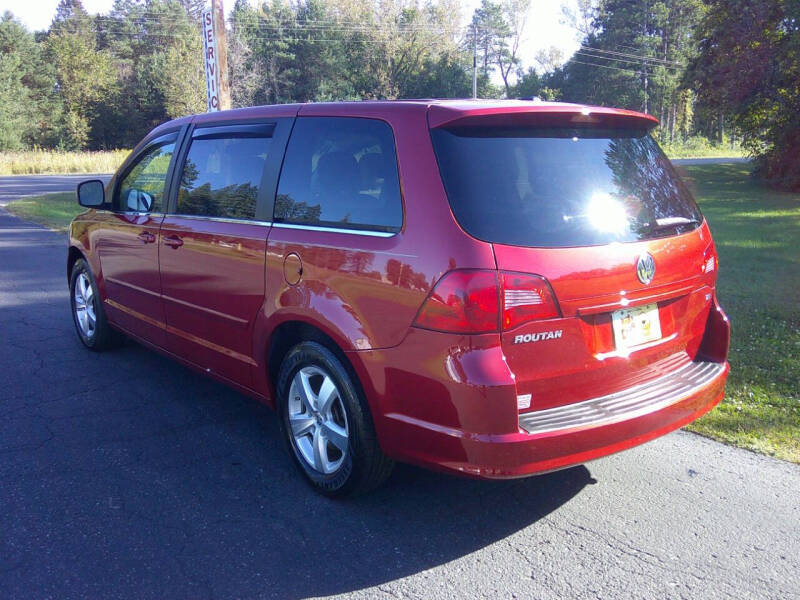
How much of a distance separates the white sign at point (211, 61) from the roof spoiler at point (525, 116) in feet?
32.2

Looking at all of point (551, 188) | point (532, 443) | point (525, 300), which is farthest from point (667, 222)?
point (532, 443)

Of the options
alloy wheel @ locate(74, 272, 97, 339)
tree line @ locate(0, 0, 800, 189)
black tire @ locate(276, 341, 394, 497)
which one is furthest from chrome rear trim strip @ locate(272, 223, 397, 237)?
tree line @ locate(0, 0, 800, 189)

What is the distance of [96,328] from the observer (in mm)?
5797

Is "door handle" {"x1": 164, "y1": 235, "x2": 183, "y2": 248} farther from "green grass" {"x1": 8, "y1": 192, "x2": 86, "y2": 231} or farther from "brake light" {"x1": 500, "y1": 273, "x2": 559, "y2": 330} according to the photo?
"green grass" {"x1": 8, "y1": 192, "x2": 86, "y2": 231}

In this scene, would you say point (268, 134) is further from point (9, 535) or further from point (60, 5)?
point (60, 5)

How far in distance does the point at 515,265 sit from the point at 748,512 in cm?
175

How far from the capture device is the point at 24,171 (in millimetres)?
38375

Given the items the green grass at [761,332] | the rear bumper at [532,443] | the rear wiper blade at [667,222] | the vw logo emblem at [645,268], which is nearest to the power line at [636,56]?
the green grass at [761,332]

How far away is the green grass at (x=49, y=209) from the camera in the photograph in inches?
602

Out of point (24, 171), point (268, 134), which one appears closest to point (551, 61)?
point (24, 171)

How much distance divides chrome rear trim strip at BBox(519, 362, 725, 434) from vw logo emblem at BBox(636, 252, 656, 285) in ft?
1.61

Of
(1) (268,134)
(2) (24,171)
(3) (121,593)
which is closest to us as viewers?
(3) (121,593)

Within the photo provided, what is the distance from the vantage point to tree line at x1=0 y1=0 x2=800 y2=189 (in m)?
56.0

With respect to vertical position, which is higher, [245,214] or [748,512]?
[245,214]
